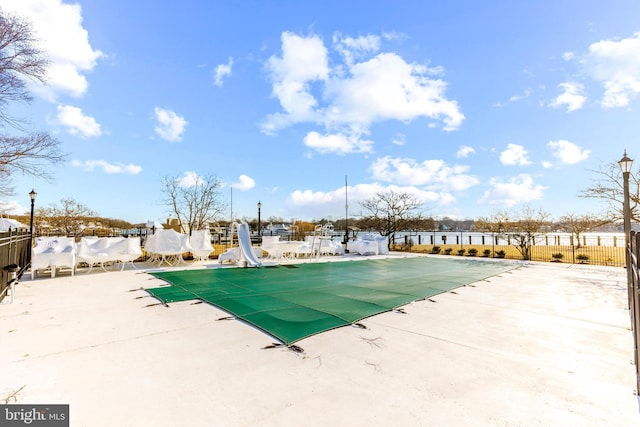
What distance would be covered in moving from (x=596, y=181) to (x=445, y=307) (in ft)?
34.8

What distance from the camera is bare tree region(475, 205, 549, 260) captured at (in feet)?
41.0

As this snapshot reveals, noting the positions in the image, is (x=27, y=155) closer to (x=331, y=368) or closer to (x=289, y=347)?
(x=289, y=347)

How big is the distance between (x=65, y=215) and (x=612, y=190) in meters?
27.9

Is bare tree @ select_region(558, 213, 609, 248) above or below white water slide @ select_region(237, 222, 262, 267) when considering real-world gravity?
above

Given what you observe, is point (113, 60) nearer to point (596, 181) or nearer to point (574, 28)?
point (574, 28)

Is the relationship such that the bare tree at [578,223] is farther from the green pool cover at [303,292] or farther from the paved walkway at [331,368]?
the paved walkway at [331,368]

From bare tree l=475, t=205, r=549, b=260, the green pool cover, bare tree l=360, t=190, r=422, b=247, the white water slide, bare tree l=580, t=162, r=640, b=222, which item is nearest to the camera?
the green pool cover

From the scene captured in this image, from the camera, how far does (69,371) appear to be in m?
2.38

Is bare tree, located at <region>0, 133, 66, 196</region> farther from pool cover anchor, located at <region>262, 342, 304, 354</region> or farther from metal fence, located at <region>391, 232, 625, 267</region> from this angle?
metal fence, located at <region>391, 232, 625, 267</region>

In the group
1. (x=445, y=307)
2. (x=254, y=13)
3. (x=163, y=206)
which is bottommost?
(x=445, y=307)

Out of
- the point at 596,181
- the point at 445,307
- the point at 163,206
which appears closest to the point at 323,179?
Answer: the point at 163,206

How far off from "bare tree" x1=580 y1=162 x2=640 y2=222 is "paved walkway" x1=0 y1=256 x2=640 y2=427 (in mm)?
8482
